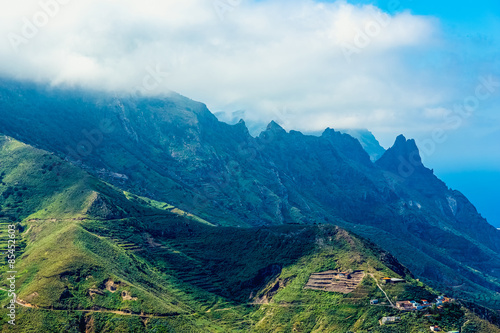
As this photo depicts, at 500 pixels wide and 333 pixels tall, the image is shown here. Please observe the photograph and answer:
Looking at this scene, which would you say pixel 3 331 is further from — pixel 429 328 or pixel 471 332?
pixel 471 332

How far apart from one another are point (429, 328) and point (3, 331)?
507 ft

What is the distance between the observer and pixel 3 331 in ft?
654

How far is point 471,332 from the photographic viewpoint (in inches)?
7830

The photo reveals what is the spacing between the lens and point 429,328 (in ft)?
655

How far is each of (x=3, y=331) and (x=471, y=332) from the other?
556 feet

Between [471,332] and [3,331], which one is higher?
[471,332]

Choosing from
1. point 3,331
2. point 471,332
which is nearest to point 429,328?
point 471,332

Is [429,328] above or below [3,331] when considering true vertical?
above

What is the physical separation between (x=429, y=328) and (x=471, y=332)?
1500cm
